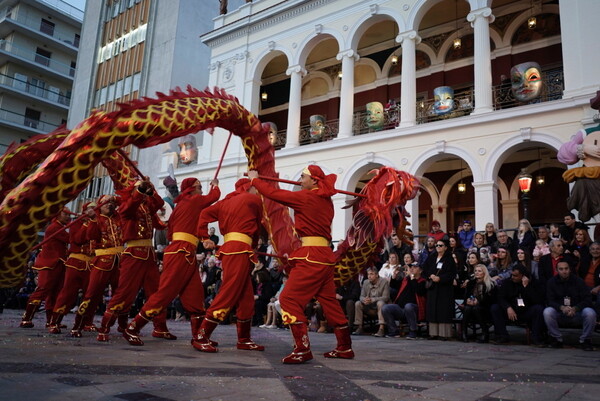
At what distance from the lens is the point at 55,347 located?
5.23 metres

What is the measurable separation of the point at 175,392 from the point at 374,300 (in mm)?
6686

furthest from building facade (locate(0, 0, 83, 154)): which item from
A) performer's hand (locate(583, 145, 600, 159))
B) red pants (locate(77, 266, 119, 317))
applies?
performer's hand (locate(583, 145, 600, 159))

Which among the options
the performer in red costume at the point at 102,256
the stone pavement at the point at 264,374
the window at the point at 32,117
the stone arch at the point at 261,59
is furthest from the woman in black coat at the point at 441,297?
the window at the point at 32,117

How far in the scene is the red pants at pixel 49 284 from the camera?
755 cm

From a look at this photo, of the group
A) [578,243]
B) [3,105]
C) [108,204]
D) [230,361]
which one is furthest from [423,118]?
[3,105]

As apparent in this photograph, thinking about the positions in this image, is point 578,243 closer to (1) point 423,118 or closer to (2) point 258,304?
(2) point 258,304

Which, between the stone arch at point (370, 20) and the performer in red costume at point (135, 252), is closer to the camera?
the performer in red costume at point (135, 252)

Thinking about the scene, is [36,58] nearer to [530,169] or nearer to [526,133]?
[530,169]

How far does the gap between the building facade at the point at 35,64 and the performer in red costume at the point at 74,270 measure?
102 ft

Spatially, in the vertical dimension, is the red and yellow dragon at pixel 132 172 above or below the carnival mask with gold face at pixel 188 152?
below

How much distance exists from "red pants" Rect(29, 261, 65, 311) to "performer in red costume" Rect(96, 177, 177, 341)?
6.06 feet

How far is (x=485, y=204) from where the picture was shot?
1342 centimetres

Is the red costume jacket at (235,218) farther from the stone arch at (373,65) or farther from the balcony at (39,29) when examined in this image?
the balcony at (39,29)

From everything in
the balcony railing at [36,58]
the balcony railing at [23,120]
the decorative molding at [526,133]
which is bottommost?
the decorative molding at [526,133]
